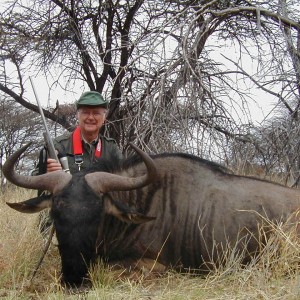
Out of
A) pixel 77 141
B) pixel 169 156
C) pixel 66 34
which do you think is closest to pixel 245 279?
pixel 169 156

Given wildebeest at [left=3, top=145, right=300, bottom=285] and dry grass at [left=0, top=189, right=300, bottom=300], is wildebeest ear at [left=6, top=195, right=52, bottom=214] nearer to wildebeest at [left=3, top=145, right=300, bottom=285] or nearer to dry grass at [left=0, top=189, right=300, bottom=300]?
wildebeest at [left=3, top=145, right=300, bottom=285]

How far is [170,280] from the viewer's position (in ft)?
12.4

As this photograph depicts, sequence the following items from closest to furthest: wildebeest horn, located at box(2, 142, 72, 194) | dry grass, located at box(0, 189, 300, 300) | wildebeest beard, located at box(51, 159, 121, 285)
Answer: dry grass, located at box(0, 189, 300, 300) < wildebeest beard, located at box(51, 159, 121, 285) < wildebeest horn, located at box(2, 142, 72, 194)

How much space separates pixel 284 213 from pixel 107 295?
1675mm

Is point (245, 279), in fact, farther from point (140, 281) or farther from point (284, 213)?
point (284, 213)

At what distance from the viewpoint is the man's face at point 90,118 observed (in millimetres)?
4930

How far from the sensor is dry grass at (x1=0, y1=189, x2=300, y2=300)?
3104 mm

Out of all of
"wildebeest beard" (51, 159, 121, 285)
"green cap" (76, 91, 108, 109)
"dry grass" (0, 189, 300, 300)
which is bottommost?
"dry grass" (0, 189, 300, 300)

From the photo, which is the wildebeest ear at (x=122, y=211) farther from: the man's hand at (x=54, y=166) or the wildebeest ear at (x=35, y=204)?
the man's hand at (x=54, y=166)

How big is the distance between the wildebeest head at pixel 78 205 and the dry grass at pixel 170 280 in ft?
0.47

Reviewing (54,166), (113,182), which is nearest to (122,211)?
(113,182)

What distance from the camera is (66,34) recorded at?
9016 millimetres

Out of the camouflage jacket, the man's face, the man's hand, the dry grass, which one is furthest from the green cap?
the dry grass

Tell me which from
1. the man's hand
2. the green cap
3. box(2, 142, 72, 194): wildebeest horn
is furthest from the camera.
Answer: the green cap
